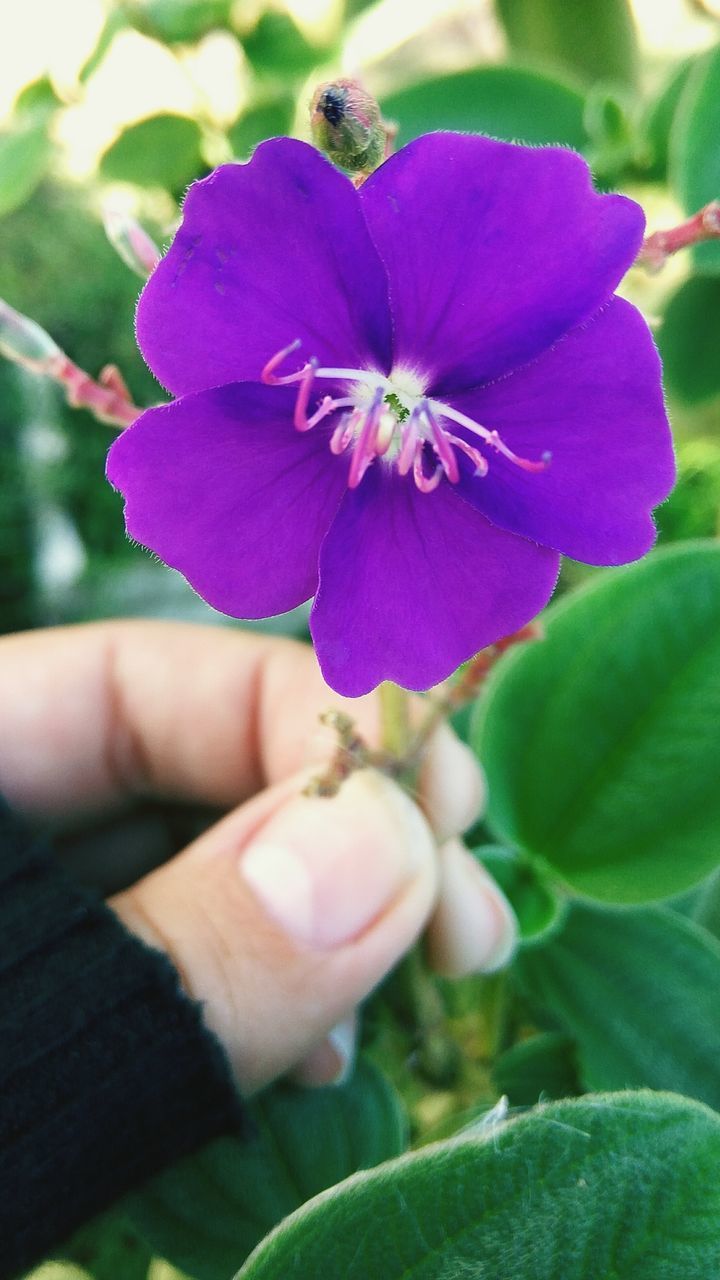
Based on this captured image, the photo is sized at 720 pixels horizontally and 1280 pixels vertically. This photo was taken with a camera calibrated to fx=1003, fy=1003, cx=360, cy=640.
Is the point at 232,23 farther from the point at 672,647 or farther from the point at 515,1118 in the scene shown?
the point at 515,1118

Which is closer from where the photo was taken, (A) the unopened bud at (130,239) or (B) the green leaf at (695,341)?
(A) the unopened bud at (130,239)

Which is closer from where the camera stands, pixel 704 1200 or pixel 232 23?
pixel 704 1200

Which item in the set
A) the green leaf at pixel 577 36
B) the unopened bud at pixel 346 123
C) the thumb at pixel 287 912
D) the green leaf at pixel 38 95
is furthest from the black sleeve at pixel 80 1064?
the green leaf at pixel 577 36

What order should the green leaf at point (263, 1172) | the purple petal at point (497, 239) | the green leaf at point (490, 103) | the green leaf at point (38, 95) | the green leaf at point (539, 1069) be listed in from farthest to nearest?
the green leaf at point (38, 95)
the green leaf at point (490, 103)
the green leaf at point (539, 1069)
the green leaf at point (263, 1172)
the purple petal at point (497, 239)

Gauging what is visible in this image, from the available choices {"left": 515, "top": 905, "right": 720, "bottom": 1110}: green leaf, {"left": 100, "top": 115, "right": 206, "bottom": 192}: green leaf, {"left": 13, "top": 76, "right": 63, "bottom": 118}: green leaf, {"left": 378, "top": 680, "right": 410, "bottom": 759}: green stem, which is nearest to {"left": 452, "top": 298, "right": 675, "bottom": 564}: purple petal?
{"left": 378, "top": 680, "right": 410, "bottom": 759}: green stem

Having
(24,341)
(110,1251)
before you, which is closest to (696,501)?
(24,341)

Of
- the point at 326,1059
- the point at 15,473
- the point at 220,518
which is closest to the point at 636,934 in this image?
the point at 326,1059

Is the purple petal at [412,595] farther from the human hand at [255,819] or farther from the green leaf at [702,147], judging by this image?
the green leaf at [702,147]

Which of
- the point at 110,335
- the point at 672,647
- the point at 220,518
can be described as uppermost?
the point at 110,335
